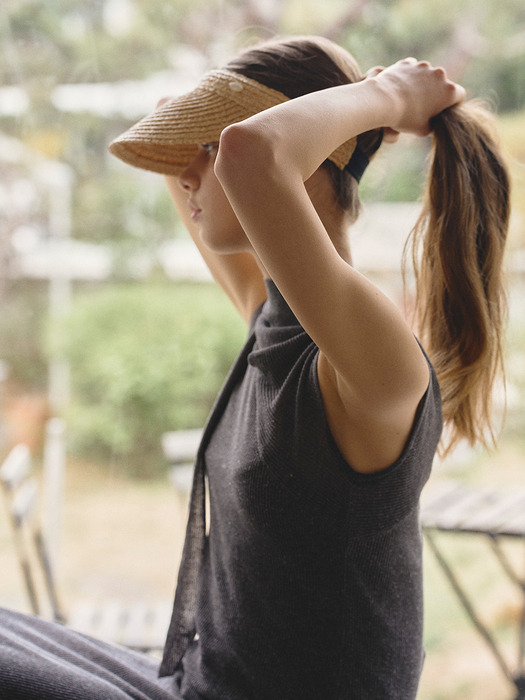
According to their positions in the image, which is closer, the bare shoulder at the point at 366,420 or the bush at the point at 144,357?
the bare shoulder at the point at 366,420

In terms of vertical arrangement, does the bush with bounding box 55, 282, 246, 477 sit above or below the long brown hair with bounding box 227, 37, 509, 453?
below

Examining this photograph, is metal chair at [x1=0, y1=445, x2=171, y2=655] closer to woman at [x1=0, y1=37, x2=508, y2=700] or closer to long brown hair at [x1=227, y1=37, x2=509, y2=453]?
woman at [x1=0, y1=37, x2=508, y2=700]

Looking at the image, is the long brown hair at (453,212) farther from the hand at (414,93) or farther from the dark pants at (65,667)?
the dark pants at (65,667)

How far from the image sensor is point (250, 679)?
2.68ft

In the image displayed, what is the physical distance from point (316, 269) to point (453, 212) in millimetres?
286

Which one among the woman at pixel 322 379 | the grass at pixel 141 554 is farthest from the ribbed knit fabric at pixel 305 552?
the grass at pixel 141 554

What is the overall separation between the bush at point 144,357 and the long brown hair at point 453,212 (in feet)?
3.96

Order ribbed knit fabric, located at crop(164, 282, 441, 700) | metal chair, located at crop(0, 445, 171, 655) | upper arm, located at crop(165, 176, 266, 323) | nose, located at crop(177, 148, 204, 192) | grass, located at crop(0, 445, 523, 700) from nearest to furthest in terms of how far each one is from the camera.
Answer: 1. ribbed knit fabric, located at crop(164, 282, 441, 700)
2. nose, located at crop(177, 148, 204, 192)
3. upper arm, located at crop(165, 176, 266, 323)
4. metal chair, located at crop(0, 445, 171, 655)
5. grass, located at crop(0, 445, 523, 700)

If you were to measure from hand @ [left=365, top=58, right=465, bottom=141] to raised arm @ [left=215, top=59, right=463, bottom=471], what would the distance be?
0.14 metres

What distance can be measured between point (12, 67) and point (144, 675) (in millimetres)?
1649

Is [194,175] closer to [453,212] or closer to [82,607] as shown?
[453,212]

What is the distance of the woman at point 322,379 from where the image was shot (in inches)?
24.3

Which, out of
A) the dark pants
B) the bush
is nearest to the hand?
the dark pants

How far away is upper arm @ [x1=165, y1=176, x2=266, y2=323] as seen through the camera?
1094 mm
